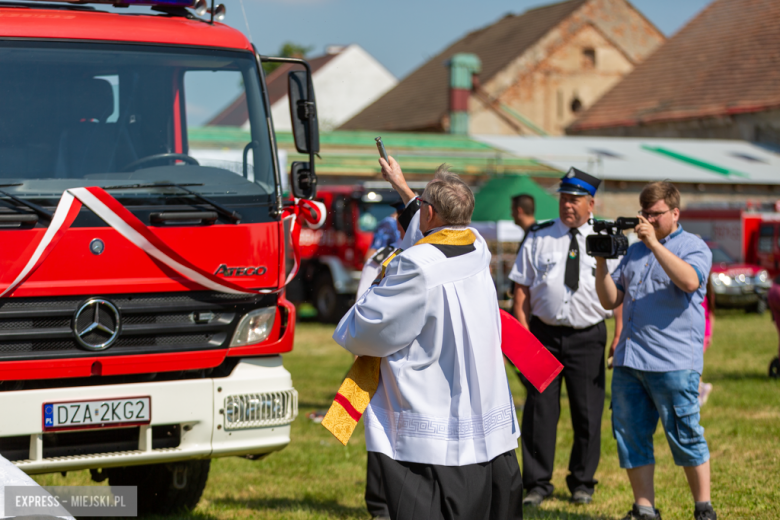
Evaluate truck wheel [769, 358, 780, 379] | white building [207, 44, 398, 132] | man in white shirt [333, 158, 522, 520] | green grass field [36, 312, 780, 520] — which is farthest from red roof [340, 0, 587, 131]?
man in white shirt [333, 158, 522, 520]

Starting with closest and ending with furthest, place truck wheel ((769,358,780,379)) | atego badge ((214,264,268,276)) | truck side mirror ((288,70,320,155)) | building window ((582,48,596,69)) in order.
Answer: atego badge ((214,264,268,276)) → truck side mirror ((288,70,320,155)) → truck wheel ((769,358,780,379)) → building window ((582,48,596,69))

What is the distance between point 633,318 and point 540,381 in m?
1.51

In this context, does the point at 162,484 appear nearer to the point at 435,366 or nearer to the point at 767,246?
the point at 435,366

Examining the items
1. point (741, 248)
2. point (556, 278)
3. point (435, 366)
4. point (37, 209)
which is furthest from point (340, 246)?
point (435, 366)

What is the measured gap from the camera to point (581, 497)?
6188mm

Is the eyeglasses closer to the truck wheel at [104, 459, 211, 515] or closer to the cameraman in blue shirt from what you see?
the cameraman in blue shirt

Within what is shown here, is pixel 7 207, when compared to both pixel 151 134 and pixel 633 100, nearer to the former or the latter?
pixel 151 134

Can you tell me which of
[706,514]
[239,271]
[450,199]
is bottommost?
[706,514]

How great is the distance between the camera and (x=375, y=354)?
3676mm

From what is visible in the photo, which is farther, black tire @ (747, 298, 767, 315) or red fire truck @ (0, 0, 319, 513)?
black tire @ (747, 298, 767, 315)

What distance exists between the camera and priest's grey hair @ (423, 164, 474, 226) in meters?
3.74

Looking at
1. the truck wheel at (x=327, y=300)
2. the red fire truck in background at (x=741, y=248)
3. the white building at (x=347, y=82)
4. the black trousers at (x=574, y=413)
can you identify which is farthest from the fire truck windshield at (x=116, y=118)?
the white building at (x=347, y=82)

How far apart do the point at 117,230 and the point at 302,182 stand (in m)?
1.40

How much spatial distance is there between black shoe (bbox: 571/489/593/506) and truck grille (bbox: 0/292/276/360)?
8.27ft
